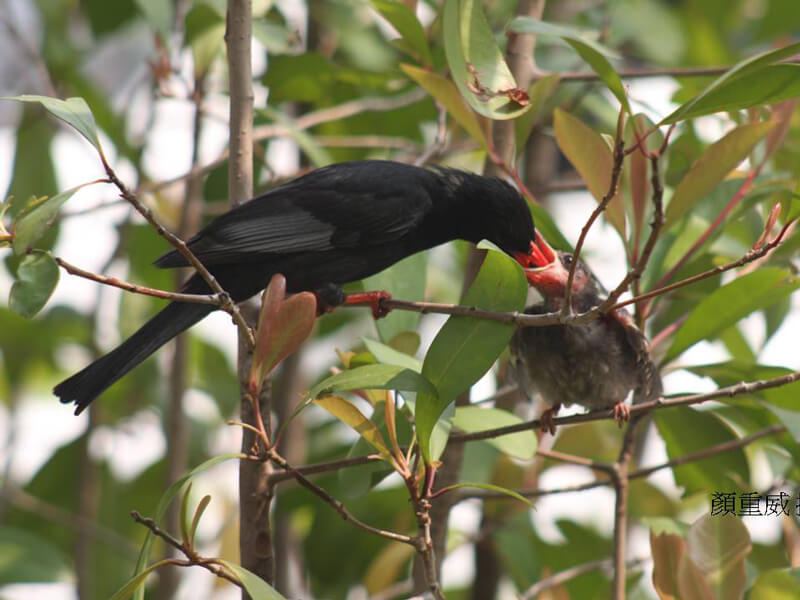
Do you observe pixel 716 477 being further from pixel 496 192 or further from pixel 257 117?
pixel 257 117

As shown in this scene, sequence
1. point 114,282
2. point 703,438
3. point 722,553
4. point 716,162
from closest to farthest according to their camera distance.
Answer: point 114,282 < point 722,553 < point 716,162 < point 703,438

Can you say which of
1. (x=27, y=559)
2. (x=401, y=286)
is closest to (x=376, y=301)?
(x=401, y=286)

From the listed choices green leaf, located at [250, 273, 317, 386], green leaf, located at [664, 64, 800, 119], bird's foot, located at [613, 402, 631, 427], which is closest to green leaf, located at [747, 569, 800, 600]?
bird's foot, located at [613, 402, 631, 427]

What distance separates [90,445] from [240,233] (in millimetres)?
1264

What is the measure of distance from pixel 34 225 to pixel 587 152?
1.16 meters

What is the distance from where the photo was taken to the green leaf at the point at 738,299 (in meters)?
2.39

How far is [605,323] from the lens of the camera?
282 centimetres

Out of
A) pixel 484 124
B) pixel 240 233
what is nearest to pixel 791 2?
pixel 484 124

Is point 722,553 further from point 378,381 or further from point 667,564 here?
point 378,381

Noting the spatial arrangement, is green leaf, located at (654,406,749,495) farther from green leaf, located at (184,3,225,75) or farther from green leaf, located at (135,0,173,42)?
green leaf, located at (135,0,173,42)

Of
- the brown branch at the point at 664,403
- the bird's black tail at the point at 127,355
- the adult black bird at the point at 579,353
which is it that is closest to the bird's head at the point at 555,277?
the adult black bird at the point at 579,353

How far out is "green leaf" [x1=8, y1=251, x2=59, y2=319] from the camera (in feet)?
5.62

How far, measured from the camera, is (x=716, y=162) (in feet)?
7.48

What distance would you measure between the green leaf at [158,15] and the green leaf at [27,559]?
4.96ft
